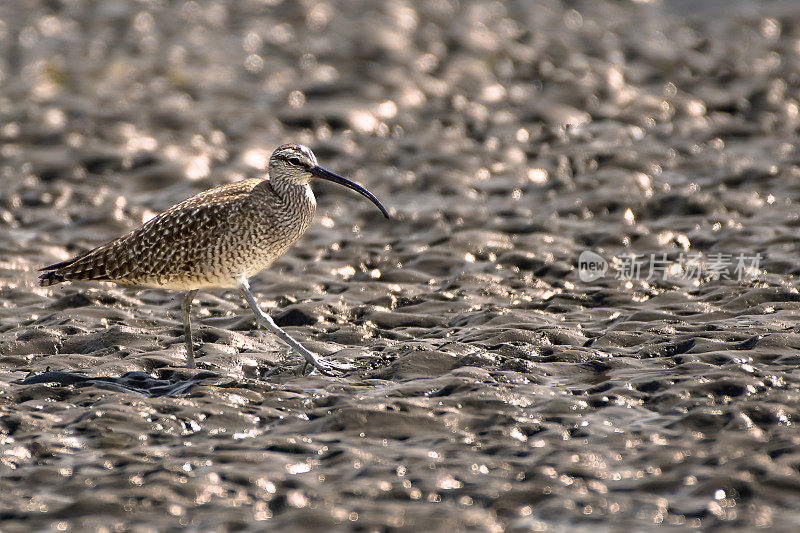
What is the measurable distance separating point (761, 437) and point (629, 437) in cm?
87

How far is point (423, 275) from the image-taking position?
11352 mm

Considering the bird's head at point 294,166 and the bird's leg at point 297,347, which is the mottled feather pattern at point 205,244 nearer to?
the bird's head at point 294,166

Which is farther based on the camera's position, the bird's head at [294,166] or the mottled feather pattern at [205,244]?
the bird's head at [294,166]

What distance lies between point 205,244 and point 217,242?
104 millimetres

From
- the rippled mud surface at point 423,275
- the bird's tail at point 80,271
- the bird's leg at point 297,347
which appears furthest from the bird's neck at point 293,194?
the bird's tail at point 80,271

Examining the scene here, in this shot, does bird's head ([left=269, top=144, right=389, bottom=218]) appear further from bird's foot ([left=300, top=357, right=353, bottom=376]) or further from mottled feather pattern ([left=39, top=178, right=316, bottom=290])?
bird's foot ([left=300, top=357, right=353, bottom=376])

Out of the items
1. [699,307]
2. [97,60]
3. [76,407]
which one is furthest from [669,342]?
[97,60]

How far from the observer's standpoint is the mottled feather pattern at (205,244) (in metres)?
8.83

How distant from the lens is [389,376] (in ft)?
28.0

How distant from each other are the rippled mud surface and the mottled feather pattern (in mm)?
692

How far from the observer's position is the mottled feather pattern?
29.0ft

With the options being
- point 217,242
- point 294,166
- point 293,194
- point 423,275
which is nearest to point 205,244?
point 217,242

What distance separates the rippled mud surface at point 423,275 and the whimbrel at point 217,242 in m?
0.65

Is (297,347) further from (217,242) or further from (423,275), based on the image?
(423,275)
